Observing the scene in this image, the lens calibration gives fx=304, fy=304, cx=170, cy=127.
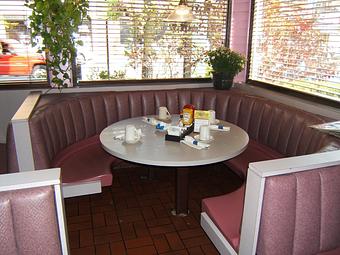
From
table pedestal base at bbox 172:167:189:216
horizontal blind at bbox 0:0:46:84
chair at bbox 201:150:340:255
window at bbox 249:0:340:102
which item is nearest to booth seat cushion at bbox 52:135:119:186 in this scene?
table pedestal base at bbox 172:167:189:216

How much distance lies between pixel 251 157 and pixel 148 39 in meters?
1.77

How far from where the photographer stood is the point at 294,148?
93.1 inches

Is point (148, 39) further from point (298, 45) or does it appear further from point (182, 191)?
point (182, 191)

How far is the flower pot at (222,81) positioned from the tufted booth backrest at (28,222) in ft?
9.00

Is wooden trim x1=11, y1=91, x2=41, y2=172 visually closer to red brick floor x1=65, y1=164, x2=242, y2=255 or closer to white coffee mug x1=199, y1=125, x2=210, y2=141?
red brick floor x1=65, y1=164, x2=242, y2=255

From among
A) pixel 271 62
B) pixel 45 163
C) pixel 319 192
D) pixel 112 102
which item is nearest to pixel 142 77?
pixel 112 102

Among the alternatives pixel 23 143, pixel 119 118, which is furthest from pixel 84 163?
pixel 119 118

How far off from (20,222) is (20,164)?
1160 millimetres

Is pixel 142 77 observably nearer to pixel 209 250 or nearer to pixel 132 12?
pixel 132 12

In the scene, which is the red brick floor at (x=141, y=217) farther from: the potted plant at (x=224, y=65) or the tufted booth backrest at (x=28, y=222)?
the tufted booth backrest at (x=28, y=222)

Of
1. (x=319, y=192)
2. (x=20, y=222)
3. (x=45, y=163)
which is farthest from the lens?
(x=45, y=163)

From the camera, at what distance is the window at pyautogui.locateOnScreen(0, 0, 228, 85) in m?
3.19

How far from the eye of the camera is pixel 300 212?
1.19 m

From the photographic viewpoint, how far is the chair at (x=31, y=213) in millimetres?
938
